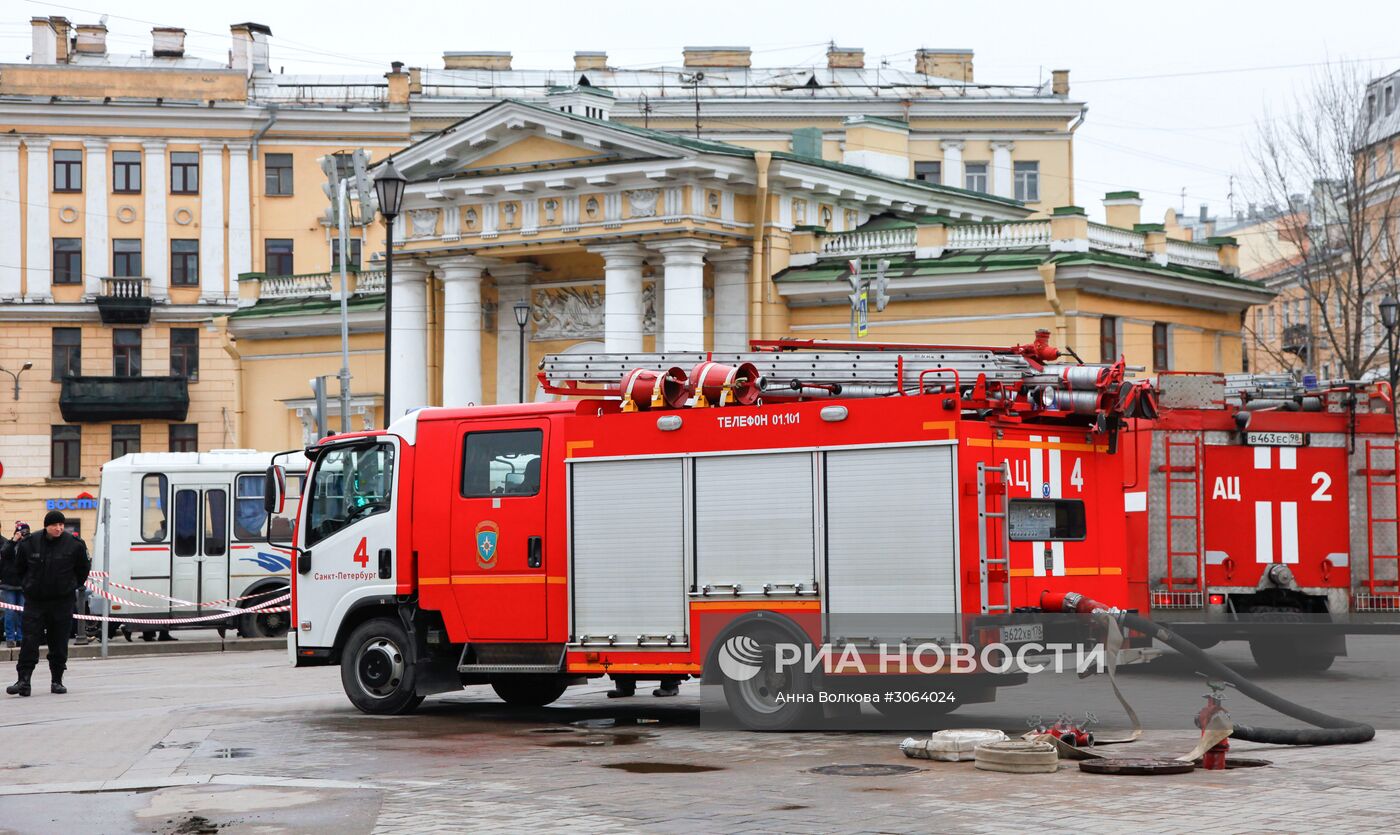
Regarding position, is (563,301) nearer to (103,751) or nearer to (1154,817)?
(103,751)

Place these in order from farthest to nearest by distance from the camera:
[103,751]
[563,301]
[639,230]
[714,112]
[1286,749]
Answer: [714,112] → [563,301] → [639,230] → [103,751] → [1286,749]

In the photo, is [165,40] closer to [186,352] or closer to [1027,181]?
[186,352]

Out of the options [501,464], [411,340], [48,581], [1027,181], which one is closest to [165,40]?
[411,340]

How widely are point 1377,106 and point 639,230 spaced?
143 feet

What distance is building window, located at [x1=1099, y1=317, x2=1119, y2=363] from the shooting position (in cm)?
4222

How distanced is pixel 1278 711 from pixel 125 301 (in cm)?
5819

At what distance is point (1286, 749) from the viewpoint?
13477 millimetres

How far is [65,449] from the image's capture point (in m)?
66.7

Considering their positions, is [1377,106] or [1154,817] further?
[1377,106]

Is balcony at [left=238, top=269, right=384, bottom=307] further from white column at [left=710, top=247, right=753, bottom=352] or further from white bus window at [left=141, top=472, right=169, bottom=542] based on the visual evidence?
white bus window at [left=141, top=472, right=169, bottom=542]

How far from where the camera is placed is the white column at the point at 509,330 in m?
49.1

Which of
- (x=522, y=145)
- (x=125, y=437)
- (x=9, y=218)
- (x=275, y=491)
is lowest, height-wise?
(x=275, y=491)

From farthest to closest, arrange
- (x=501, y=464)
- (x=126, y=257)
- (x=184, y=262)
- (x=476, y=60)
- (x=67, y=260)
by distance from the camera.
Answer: (x=476, y=60) → (x=184, y=262) → (x=126, y=257) → (x=67, y=260) → (x=501, y=464)

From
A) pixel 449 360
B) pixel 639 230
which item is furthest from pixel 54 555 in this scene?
pixel 449 360
